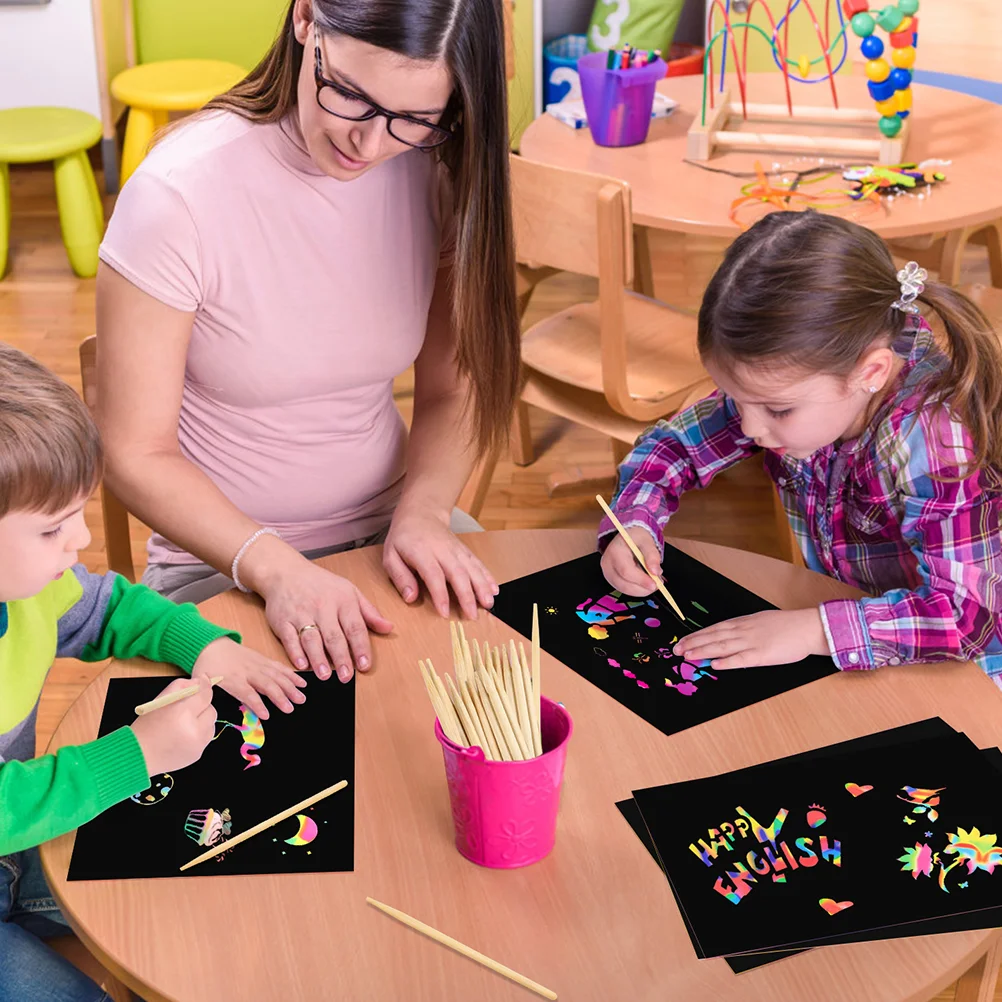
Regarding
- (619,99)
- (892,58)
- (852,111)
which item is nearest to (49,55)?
(619,99)

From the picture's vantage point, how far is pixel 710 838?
103cm

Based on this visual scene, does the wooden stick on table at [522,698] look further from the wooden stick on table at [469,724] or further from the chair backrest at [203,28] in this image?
the chair backrest at [203,28]

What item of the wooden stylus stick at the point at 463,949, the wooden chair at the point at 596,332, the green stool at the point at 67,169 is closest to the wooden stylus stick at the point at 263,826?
the wooden stylus stick at the point at 463,949

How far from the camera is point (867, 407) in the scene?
4.62 ft

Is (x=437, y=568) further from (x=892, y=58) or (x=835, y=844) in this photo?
(x=892, y=58)

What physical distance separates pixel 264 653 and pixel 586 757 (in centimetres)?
35

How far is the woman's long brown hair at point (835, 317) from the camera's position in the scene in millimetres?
1321

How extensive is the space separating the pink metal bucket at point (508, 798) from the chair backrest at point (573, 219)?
1286 millimetres

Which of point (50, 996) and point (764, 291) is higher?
point (764, 291)

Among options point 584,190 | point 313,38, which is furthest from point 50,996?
point 584,190

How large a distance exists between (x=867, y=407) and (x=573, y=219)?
2.95 feet

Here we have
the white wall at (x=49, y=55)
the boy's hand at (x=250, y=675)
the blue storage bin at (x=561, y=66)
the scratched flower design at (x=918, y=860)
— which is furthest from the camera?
the blue storage bin at (x=561, y=66)

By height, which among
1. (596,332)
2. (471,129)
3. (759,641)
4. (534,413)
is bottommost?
(534,413)

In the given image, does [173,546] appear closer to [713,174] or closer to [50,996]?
[50,996]
